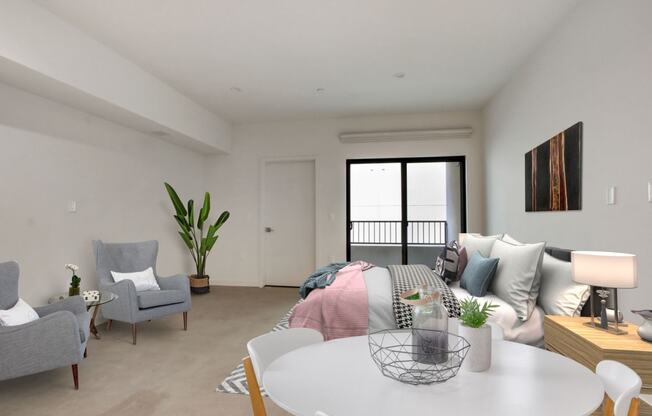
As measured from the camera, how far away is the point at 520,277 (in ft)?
→ 8.01

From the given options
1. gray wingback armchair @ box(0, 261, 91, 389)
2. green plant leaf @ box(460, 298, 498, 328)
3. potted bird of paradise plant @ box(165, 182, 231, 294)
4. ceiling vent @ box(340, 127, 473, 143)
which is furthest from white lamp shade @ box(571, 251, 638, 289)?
potted bird of paradise plant @ box(165, 182, 231, 294)

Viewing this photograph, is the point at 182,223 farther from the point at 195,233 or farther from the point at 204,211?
the point at 195,233

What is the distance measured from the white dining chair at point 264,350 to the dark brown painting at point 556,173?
220cm

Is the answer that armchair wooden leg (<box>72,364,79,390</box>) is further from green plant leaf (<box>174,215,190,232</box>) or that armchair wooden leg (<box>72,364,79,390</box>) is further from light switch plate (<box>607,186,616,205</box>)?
light switch plate (<box>607,186,616,205</box>)

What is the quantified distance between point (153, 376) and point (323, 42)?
2.98m

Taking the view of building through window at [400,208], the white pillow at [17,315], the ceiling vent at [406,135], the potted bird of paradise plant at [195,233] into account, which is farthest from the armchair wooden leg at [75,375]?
the ceiling vent at [406,135]

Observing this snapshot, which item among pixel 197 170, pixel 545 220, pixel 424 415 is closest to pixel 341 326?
pixel 424 415

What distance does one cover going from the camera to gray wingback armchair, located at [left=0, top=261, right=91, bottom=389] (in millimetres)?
2146

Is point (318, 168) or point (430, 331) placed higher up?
point (318, 168)

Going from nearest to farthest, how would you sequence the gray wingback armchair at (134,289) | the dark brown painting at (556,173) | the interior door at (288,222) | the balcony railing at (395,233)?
the dark brown painting at (556,173)
the gray wingback armchair at (134,289)
the balcony railing at (395,233)
the interior door at (288,222)

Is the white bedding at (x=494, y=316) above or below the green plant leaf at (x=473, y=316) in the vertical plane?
below

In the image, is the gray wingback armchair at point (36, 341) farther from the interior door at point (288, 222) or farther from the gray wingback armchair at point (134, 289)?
the interior door at point (288, 222)

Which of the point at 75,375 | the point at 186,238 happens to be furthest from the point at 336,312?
the point at 186,238

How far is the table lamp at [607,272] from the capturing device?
1691mm
